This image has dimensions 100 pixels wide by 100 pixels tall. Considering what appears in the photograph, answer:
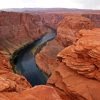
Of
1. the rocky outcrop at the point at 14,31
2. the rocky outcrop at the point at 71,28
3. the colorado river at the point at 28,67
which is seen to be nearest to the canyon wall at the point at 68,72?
the rocky outcrop at the point at 71,28

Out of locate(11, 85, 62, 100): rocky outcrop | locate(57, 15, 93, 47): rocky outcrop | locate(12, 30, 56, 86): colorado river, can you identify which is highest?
locate(11, 85, 62, 100): rocky outcrop

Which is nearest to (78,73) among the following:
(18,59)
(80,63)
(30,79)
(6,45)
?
(80,63)

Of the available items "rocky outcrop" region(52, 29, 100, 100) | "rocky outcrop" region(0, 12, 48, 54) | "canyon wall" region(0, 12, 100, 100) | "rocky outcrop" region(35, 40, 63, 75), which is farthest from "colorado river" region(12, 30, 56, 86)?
"rocky outcrop" region(52, 29, 100, 100)

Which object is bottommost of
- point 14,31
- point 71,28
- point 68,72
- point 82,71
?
point 14,31

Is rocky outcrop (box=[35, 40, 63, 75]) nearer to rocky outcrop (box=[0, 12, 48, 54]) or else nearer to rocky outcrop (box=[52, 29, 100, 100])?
rocky outcrop (box=[0, 12, 48, 54])

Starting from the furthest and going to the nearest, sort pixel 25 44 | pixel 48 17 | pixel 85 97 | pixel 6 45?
1. pixel 48 17
2. pixel 25 44
3. pixel 6 45
4. pixel 85 97

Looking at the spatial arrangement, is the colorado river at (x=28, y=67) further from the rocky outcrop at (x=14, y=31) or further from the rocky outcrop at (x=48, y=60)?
the rocky outcrop at (x=14, y=31)

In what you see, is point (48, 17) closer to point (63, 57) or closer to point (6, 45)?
point (6, 45)

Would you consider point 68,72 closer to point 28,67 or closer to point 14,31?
point 28,67

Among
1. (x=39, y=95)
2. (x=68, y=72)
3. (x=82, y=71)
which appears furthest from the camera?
(x=68, y=72)

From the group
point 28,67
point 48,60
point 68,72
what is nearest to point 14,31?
point 28,67

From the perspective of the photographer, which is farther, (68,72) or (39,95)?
(68,72)
